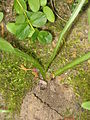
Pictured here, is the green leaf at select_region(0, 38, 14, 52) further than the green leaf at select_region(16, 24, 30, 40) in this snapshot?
No

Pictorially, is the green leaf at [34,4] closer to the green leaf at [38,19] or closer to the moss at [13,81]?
the green leaf at [38,19]

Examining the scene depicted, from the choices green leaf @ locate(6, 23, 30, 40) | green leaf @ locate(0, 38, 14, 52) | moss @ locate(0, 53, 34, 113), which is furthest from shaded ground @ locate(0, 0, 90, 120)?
green leaf @ locate(0, 38, 14, 52)

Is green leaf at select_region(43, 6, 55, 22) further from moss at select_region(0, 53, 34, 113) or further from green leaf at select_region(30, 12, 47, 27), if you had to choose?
moss at select_region(0, 53, 34, 113)

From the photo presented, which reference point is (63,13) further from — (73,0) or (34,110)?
(34,110)

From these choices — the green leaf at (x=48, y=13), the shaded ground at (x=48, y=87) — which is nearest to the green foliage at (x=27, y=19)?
the green leaf at (x=48, y=13)

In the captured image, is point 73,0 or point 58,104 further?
point 73,0

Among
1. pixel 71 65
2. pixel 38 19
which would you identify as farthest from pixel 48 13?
pixel 71 65

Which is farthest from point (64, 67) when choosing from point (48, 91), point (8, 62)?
point (8, 62)
